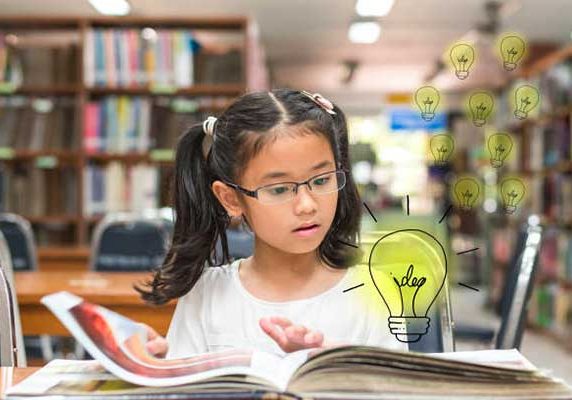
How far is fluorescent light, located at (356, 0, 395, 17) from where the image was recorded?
178cm

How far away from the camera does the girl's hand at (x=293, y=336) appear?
99 cm

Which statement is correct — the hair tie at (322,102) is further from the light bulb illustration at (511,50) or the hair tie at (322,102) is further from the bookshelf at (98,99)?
the bookshelf at (98,99)

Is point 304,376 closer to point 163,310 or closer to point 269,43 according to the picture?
point 163,310

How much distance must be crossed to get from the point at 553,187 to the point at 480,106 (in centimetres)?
356

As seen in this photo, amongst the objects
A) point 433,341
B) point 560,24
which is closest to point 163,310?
point 433,341

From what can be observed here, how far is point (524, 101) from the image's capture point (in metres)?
1.42

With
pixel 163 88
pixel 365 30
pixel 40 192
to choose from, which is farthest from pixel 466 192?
pixel 40 192

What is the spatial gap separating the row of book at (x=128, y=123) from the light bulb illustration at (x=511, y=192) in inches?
114

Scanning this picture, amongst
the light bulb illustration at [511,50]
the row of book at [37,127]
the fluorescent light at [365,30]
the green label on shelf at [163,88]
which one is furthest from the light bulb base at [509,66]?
the row of book at [37,127]

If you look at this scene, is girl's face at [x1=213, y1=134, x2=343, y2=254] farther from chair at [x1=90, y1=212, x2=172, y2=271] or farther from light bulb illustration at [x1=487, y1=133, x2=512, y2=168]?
chair at [x1=90, y1=212, x2=172, y2=271]

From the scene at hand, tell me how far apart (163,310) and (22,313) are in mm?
453

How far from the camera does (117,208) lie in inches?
169

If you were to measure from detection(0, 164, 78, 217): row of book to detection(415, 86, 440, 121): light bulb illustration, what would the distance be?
10.6ft

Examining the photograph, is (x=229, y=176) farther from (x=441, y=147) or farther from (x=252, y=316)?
(x=441, y=147)
